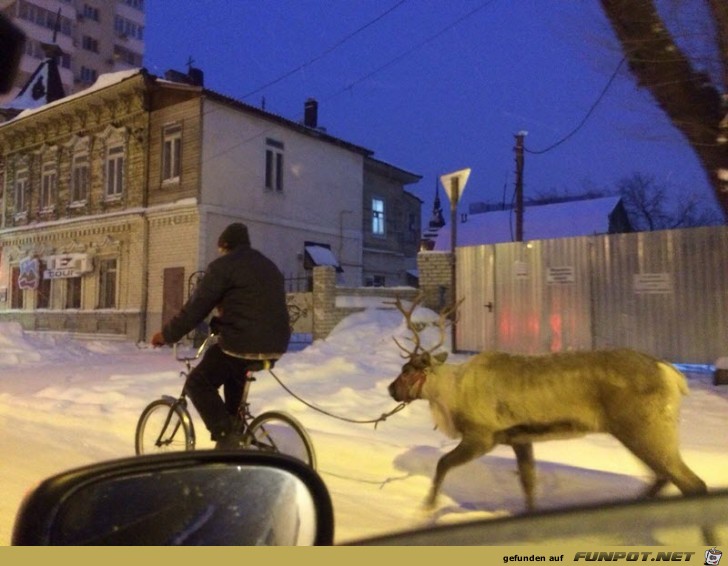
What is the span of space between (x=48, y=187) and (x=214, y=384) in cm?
2608

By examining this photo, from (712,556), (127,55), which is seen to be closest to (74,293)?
(712,556)

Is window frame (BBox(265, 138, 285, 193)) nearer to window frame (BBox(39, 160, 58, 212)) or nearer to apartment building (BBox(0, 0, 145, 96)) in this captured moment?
window frame (BBox(39, 160, 58, 212))

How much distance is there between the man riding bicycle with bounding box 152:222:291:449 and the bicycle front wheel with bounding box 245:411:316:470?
0.71 feet

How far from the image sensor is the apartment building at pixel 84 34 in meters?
60.4

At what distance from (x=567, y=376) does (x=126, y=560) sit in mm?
3545

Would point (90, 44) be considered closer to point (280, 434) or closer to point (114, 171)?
point (114, 171)

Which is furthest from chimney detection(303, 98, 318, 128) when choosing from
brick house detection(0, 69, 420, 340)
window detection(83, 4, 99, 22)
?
window detection(83, 4, 99, 22)

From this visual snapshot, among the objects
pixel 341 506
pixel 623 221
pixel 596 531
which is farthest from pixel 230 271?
pixel 623 221

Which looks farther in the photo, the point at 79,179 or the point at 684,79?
the point at 79,179

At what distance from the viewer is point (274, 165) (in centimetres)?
2445

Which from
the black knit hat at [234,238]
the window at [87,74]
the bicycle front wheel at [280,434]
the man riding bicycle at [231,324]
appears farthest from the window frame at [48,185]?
the window at [87,74]

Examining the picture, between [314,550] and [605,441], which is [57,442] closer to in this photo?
[605,441]

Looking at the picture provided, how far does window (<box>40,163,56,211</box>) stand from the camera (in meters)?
27.6

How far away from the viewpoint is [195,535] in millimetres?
2193
